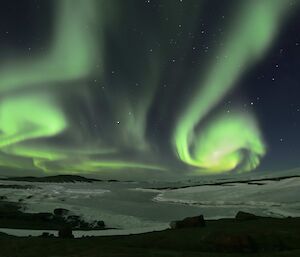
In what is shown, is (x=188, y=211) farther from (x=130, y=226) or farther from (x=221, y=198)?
(x=221, y=198)

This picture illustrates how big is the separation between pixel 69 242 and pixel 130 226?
61.4ft

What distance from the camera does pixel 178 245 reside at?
846 inches

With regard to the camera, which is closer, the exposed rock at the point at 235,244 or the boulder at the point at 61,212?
the exposed rock at the point at 235,244

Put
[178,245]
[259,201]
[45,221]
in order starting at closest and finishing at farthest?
[178,245] < [45,221] < [259,201]

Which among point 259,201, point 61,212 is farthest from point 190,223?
point 259,201

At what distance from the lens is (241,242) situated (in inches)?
811

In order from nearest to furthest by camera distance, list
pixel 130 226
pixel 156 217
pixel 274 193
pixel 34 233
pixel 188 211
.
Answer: pixel 34 233
pixel 130 226
pixel 156 217
pixel 188 211
pixel 274 193

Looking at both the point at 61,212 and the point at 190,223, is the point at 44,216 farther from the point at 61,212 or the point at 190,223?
the point at 190,223

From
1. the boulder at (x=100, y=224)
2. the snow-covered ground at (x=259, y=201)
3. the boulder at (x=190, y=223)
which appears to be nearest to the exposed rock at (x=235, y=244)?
the boulder at (x=190, y=223)

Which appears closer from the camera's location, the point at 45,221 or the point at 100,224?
the point at 100,224

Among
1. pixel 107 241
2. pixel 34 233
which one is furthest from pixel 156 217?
pixel 107 241

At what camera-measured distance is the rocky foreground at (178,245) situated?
18.7m

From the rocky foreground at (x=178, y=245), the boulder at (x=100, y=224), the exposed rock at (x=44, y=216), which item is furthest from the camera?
the exposed rock at (x=44, y=216)

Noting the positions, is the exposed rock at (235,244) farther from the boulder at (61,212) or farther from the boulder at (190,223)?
the boulder at (61,212)
